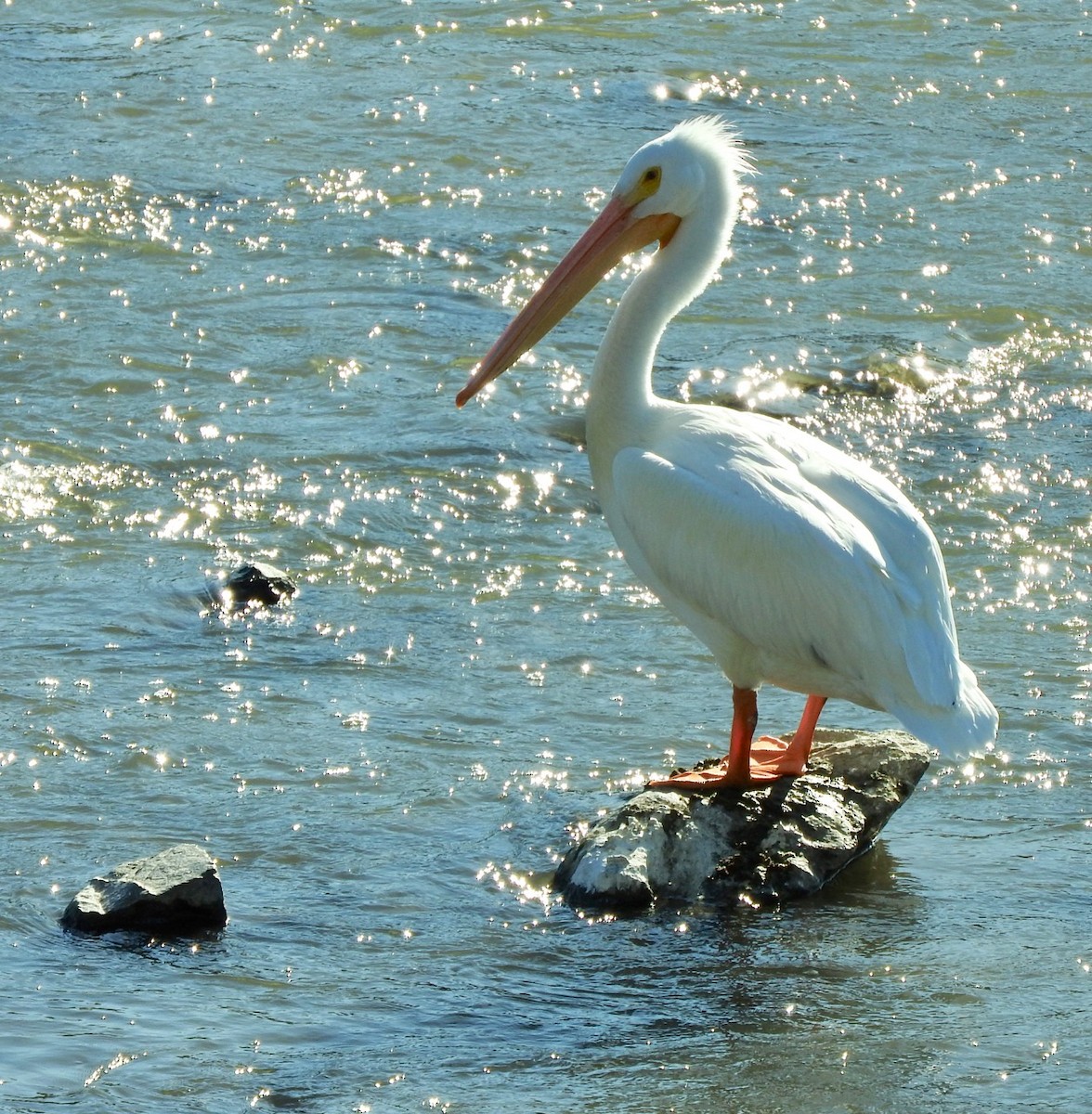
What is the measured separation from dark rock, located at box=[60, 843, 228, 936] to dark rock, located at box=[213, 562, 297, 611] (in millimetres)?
1978

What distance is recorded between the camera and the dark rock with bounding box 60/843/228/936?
13.1ft

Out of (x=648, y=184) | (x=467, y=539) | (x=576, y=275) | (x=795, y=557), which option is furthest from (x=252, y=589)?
(x=795, y=557)

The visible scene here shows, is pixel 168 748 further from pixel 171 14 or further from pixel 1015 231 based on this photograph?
pixel 171 14

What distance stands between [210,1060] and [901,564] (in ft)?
6.81

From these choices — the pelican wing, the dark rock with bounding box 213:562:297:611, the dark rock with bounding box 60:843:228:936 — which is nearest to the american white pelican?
the pelican wing

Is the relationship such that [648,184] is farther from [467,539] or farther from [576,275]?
[467,539]

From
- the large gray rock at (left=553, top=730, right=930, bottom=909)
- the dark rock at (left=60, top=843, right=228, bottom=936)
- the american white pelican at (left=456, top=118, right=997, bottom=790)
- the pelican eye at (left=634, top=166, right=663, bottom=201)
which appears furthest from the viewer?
the pelican eye at (left=634, top=166, right=663, bottom=201)

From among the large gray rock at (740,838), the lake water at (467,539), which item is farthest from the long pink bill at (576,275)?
the large gray rock at (740,838)

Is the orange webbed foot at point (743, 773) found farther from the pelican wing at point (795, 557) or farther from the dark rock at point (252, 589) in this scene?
the dark rock at point (252, 589)

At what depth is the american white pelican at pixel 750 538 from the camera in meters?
4.54

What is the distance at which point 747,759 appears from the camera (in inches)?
183

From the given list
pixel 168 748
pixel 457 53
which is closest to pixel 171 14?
pixel 457 53

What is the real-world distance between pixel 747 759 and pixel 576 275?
1661 millimetres

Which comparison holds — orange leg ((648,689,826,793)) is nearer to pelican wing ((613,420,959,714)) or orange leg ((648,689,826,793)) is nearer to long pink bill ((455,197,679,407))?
pelican wing ((613,420,959,714))
